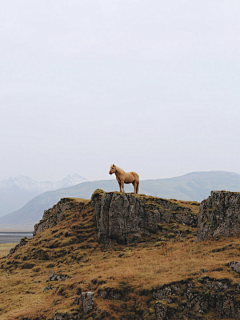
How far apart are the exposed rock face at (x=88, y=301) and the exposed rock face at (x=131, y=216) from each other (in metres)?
17.8

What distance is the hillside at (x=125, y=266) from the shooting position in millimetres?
20152

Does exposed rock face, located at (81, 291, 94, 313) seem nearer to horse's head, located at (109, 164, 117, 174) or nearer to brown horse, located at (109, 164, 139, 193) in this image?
horse's head, located at (109, 164, 117, 174)

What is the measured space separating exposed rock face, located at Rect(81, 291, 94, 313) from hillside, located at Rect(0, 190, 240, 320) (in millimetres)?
71

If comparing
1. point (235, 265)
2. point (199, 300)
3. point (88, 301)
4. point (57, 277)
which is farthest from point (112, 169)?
point (199, 300)

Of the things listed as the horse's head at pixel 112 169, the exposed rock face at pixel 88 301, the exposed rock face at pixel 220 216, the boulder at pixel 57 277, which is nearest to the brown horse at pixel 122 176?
the horse's head at pixel 112 169

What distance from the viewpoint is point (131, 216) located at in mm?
41562

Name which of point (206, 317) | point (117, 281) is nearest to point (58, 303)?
point (117, 281)

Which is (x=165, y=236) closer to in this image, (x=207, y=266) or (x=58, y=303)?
(x=207, y=266)

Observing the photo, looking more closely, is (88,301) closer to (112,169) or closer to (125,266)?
(125,266)

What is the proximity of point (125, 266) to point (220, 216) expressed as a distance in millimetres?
12075

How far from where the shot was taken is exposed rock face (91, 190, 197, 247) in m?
40.5

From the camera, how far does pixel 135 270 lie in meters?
25.7

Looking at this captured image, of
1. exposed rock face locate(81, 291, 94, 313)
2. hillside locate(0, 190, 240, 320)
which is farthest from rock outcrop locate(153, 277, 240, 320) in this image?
exposed rock face locate(81, 291, 94, 313)

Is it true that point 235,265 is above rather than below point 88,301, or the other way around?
above
